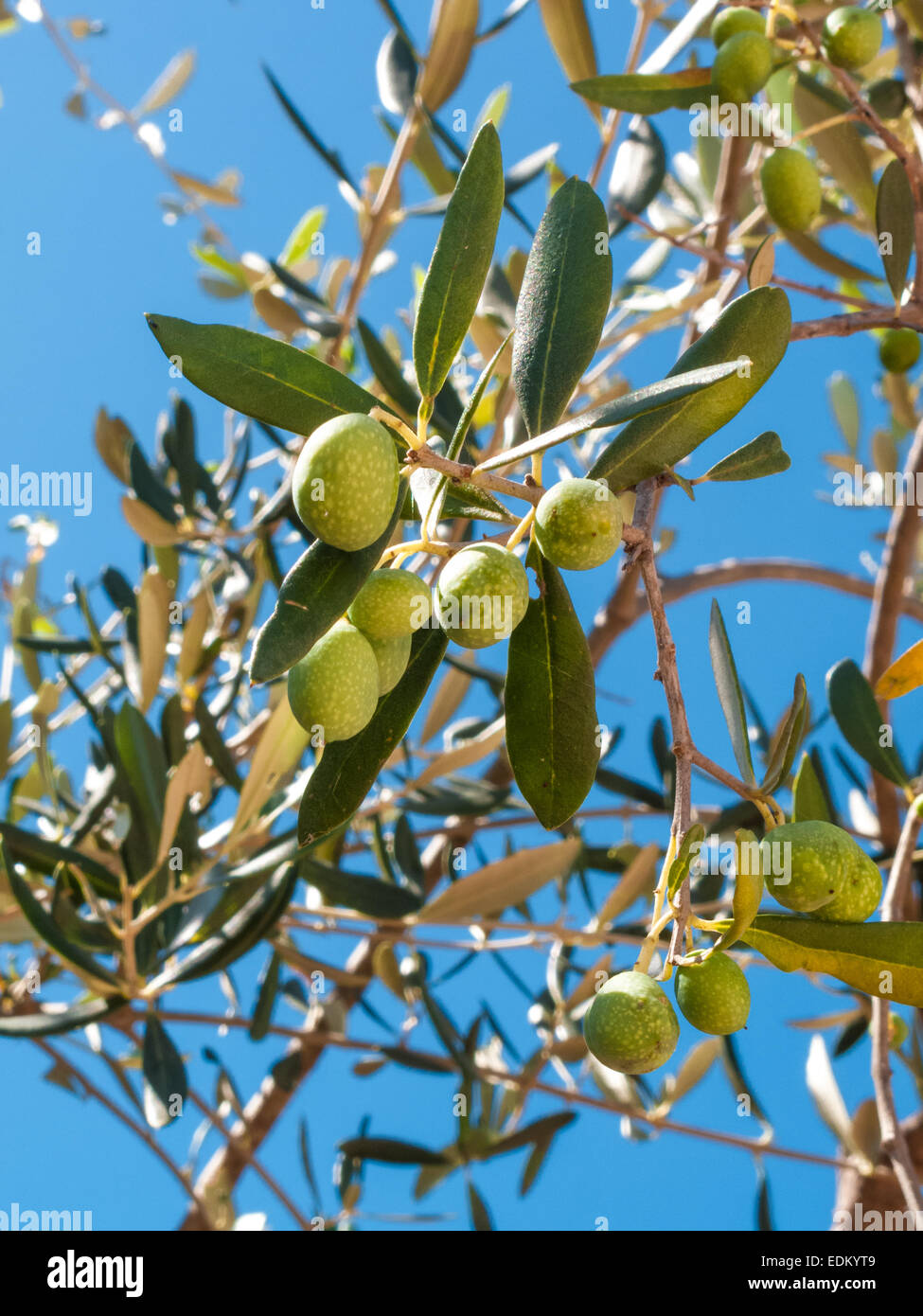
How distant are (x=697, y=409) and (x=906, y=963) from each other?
0.43 metres

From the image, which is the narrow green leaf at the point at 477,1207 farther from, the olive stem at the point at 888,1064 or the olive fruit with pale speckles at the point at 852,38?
the olive fruit with pale speckles at the point at 852,38

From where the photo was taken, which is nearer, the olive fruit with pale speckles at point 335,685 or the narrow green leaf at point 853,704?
the olive fruit with pale speckles at point 335,685

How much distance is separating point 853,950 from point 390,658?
0.40 metres

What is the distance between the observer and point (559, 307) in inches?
34.6

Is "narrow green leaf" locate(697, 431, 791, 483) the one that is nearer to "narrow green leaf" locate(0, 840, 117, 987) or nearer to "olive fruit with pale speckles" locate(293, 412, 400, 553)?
"olive fruit with pale speckles" locate(293, 412, 400, 553)

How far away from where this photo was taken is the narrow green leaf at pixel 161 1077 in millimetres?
1548

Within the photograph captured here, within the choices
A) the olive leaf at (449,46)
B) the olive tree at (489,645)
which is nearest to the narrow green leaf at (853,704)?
the olive tree at (489,645)

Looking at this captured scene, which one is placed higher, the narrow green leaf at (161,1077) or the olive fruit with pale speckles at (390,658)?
the olive fruit with pale speckles at (390,658)

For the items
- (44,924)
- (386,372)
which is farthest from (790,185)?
(44,924)

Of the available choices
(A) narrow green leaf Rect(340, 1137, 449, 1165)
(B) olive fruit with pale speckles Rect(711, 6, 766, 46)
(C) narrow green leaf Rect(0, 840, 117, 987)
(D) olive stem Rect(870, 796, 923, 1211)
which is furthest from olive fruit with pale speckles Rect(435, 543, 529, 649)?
(A) narrow green leaf Rect(340, 1137, 449, 1165)

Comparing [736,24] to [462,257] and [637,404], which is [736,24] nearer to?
[462,257]

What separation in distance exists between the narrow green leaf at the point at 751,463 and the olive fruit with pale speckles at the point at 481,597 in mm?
252

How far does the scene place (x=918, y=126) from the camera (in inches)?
69.5
